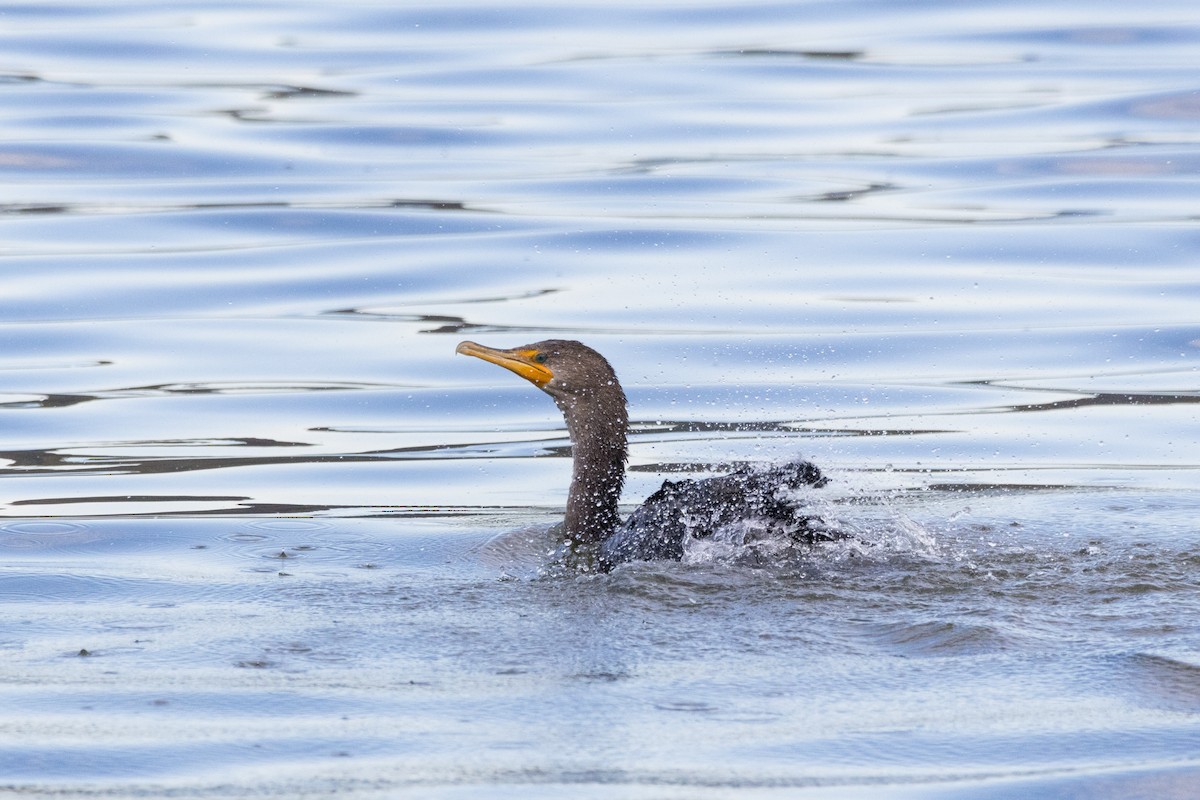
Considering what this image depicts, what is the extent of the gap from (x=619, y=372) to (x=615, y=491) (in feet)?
11.5

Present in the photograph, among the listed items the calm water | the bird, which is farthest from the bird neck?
the calm water

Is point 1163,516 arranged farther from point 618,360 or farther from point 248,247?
point 248,247

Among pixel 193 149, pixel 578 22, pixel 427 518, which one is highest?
pixel 578 22

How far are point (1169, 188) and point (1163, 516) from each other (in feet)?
A: 29.1

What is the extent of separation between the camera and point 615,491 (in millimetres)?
8047

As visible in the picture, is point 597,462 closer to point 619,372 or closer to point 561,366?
point 561,366

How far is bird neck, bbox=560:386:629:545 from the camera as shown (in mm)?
7949

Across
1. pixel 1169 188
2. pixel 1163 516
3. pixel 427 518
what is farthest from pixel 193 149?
pixel 1163 516

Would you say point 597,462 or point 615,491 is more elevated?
point 597,462

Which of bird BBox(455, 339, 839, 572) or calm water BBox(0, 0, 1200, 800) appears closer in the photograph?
calm water BBox(0, 0, 1200, 800)

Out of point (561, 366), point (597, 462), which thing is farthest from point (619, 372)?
point (597, 462)

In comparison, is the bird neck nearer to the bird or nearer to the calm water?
the bird

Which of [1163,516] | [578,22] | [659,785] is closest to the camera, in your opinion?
[659,785]

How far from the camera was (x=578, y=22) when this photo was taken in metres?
23.7
